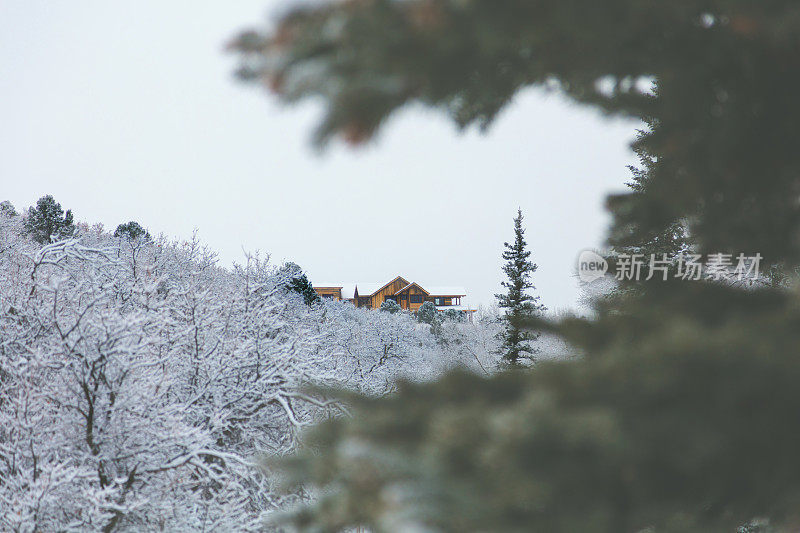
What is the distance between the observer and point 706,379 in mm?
1384

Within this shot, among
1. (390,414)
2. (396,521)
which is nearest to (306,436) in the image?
(390,414)

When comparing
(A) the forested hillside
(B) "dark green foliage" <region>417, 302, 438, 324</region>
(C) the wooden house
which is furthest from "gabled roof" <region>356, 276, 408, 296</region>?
(A) the forested hillside

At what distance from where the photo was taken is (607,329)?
83.0 inches

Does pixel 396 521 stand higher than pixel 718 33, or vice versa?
pixel 718 33

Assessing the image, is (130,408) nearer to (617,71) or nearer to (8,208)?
(617,71)

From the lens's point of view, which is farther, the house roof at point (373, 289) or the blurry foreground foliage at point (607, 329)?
the house roof at point (373, 289)

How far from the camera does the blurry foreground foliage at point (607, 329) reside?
53.2 inches

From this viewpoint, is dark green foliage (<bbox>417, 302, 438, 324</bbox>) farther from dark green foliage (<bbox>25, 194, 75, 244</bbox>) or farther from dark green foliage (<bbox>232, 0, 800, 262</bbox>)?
dark green foliage (<bbox>232, 0, 800, 262</bbox>)

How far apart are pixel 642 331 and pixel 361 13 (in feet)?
5.01

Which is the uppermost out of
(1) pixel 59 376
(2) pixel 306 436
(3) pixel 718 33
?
(3) pixel 718 33

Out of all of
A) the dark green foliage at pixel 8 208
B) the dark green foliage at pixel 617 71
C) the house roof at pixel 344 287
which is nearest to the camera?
the dark green foliage at pixel 617 71

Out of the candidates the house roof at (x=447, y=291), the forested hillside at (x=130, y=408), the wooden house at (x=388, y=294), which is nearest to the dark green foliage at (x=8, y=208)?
the wooden house at (x=388, y=294)

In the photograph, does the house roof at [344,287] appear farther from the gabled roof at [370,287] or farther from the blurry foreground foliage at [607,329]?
the blurry foreground foliage at [607,329]

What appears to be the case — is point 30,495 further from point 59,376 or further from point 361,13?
point 361,13
